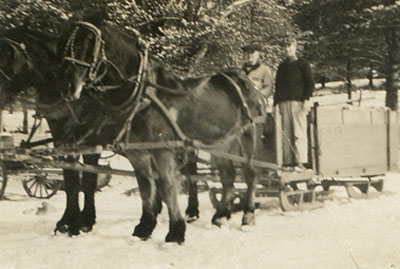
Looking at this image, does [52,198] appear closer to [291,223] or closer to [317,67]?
[291,223]

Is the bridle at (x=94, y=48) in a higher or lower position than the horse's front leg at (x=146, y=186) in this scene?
higher

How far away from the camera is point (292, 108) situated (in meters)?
5.46

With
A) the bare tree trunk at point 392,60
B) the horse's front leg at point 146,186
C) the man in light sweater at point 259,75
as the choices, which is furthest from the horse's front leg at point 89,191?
the bare tree trunk at point 392,60

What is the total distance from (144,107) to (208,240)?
48.0 inches

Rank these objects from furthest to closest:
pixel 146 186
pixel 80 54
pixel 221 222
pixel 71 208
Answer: pixel 221 222 < pixel 71 208 < pixel 146 186 < pixel 80 54

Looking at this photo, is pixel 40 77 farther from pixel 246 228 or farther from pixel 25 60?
pixel 246 228

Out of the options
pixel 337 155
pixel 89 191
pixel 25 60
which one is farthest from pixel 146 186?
pixel 337 155

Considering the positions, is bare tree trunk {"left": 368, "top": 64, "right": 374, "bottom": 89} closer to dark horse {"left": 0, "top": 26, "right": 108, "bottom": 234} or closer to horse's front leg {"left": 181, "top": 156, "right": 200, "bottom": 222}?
horse's front leg {"left": 181, "top": 156, "right": 200, "bottom": 222}

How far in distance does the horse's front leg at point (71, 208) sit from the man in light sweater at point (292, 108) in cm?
233

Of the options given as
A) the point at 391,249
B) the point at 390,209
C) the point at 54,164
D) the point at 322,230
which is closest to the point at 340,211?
the point at 390,209

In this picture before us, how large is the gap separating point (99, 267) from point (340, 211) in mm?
2926

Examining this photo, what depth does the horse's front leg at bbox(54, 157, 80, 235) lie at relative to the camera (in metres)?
4.28

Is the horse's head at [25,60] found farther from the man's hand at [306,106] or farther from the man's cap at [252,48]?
the man's hand at [306,106]

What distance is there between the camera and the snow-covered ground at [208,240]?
11.6 feet
